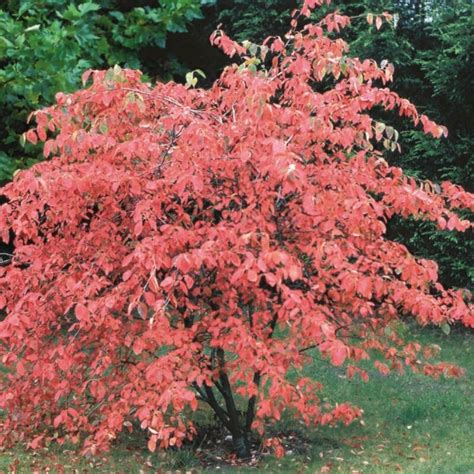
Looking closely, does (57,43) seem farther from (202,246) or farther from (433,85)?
(202,246)

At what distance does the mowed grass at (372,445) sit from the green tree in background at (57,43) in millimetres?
3905

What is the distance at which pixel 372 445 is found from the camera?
4.97m

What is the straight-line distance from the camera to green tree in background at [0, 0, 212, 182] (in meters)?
7.64

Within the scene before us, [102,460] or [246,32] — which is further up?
[246,32]

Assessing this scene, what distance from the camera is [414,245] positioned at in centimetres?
862

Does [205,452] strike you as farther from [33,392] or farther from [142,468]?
[33,392]

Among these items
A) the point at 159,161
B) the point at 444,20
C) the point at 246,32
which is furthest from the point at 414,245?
the point at 159,161

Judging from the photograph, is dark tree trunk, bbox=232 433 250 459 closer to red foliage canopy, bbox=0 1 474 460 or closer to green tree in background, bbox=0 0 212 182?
red foliage canopy, bbox=0 1 474 460

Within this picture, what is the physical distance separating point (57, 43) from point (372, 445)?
4858 millimetres

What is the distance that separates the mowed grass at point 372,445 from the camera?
454 cm

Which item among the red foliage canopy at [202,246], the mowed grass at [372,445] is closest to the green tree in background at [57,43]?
the red foliage canopy at [202,246]

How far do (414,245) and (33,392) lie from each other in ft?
16.9

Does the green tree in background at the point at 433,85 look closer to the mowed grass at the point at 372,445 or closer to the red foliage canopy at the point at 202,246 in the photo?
the mowed grass at the point at 372,445

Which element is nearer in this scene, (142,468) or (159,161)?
(159,161)
